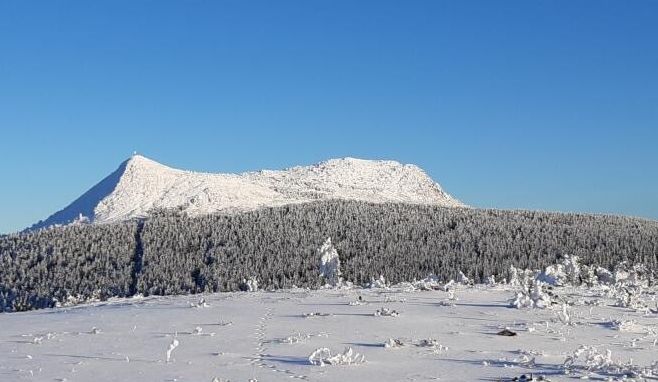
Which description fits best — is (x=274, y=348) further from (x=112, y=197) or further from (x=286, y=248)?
(x=112, y=197)

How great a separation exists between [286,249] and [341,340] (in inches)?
3135

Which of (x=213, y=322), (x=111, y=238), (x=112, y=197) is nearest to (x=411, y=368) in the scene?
(x=213, y=322)

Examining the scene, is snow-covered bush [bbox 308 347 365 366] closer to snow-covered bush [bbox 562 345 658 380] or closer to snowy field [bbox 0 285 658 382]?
Result: snowy field [bbox 0 285 658 382]

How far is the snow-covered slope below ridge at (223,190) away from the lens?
140750 mm

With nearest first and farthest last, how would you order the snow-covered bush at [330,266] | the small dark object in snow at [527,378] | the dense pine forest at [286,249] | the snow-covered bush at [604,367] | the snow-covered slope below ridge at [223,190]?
the small dark object in snow at [527,378] < the snow-covered bush at [604,367] < the snow-covered bush at [330,266] < the dense pine forest at [286,249] < the snow-covered slope below ridge at [223,190]

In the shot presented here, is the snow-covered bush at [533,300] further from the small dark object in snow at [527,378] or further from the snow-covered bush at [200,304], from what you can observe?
the small dark object in snow at [527,378]

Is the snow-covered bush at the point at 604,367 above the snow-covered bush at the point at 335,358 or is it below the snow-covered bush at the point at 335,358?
above

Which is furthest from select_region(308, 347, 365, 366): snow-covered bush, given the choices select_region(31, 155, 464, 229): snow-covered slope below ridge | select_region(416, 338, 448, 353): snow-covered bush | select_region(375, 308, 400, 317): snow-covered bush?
select_region(31, 155, 464, 229): snow-covered slope below ridge

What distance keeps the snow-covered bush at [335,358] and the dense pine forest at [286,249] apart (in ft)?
196

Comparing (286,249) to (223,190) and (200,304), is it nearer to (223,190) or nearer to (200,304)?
(223,190)

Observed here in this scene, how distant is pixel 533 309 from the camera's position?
30.2 meters

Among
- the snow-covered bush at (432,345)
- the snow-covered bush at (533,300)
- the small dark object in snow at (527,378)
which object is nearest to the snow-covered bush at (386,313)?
the snow-covered bush at (533,300)

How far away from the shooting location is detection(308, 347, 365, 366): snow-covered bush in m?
19.3

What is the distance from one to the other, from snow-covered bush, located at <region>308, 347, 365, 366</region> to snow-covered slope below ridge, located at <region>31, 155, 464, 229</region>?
370 ft
